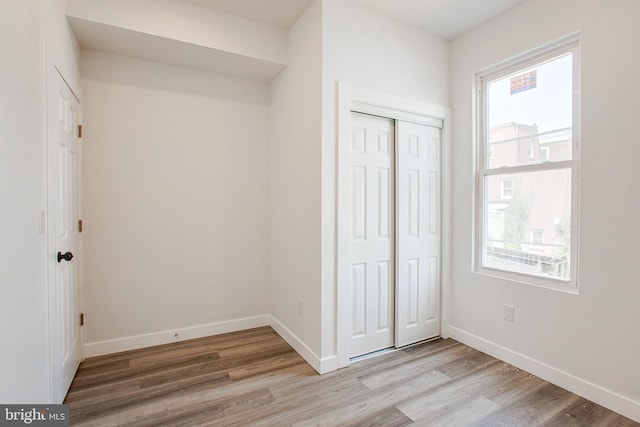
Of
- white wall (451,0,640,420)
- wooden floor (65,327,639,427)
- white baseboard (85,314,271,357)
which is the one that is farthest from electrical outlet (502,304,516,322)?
white baseboard (85,314,271,357)


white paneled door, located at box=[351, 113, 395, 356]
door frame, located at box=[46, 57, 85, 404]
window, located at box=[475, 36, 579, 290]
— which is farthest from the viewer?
white paneled door, located at box=[351, 113, 395, 356]

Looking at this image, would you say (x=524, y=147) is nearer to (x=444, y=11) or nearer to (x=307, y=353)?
(x=444, y=11)

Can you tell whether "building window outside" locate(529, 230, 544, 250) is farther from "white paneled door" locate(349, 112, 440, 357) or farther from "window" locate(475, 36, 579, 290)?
"white paneled door" locate(349, 112, 440, 357)

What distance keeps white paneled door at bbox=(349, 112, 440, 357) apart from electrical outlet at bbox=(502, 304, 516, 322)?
60 centimetres

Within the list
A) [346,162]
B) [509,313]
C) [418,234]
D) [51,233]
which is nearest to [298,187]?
[346,162]

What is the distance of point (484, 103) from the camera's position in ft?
9.00

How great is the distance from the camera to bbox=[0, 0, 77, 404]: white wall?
121cm

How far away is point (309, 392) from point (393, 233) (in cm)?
142

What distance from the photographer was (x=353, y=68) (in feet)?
8.01

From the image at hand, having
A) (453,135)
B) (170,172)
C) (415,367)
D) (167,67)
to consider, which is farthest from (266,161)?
(415,367)

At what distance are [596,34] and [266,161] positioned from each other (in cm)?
276

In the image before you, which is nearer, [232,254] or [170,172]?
[170,172]

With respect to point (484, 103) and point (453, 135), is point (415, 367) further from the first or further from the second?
point (484, 103)

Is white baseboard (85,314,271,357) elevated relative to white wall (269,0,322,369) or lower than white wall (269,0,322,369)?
lower
